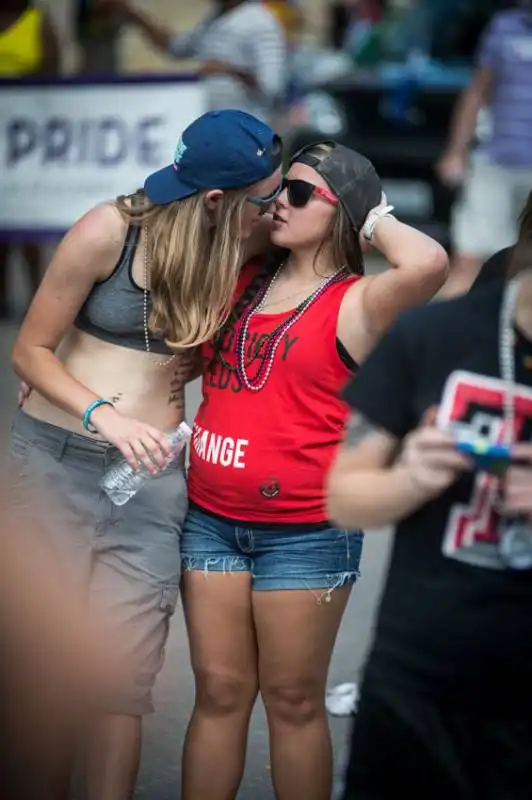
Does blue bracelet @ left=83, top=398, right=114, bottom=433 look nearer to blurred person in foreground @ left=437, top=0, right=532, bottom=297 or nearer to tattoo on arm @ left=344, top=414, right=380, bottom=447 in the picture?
tattoo on arm @ left=344, top=414, right=380, bottom=447

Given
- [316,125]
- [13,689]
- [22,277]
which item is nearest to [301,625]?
[13,689]

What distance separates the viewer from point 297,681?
11.3 ft

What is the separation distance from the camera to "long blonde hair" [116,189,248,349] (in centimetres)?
348

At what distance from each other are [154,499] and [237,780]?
67 centimetres

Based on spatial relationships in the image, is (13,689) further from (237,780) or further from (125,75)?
(125,75)

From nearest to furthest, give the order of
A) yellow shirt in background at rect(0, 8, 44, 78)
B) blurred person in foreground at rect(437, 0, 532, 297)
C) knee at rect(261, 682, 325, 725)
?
knee at rect(261, 682, 325, 725) → blurred person in foreground at rect(437, 0, 532, 297) → yellow shirt in background at rect(0, 8, 44, 78)

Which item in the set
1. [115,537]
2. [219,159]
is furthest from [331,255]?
[115,537]

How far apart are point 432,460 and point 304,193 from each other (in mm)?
1283

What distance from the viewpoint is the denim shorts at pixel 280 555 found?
3447mm

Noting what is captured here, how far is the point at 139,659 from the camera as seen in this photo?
11.7 feet

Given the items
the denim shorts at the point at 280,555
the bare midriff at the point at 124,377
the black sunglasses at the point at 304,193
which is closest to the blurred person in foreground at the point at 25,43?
the bare midriff at the point at 124,377

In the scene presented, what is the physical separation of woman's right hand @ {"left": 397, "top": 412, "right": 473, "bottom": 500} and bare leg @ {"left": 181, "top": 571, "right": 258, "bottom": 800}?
3.64 feet

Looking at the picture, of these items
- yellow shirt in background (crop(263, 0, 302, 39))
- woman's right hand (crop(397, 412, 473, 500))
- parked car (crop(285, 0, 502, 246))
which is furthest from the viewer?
yellow shirt in background (crop(263, 0, 302, 39))

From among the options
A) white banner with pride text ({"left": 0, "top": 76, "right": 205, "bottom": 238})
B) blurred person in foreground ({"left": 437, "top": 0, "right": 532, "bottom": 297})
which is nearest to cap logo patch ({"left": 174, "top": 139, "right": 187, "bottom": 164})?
white banner with pride text ({"left": 0, "top": 76, "right": 205, "bottom": 238})
